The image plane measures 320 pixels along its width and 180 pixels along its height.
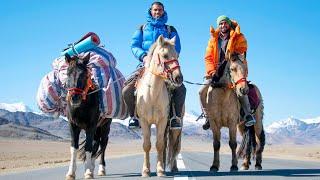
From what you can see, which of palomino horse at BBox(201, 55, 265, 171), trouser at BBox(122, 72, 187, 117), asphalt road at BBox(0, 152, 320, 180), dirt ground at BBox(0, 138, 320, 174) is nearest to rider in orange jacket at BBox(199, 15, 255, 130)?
palomino horse at BBox(201, 55, 265, 171)

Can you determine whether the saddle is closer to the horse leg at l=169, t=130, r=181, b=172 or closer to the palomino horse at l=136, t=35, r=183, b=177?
the horse leg at l=169, t=130, r=181, b=172

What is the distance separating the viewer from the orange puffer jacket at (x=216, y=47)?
12.7 metres

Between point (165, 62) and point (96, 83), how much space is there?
2453 millimetres

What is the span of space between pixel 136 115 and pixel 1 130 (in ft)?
532

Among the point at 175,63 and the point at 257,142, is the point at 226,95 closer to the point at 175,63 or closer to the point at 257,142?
the point at 175,63

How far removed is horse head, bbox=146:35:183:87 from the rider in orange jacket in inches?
81.1

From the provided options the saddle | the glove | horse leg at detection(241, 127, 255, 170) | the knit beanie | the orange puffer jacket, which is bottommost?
horse leg at detection(241, 127, 255, 170)

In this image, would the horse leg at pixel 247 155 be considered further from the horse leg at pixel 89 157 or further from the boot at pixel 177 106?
the horse leg at pixel 89 157

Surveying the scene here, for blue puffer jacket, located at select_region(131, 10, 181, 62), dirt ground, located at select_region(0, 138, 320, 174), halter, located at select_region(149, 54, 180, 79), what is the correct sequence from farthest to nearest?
dirt ground, located at select_region(0, 138, 320, 174), blue puffer jacket, located at select_region(131, 10, 181, 62), halter, located at select_region(149, 54, 180, 79)

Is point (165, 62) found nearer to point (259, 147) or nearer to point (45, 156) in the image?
point (259, 147)

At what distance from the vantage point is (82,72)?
1123cm

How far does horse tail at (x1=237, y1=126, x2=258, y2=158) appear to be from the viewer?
14930mm

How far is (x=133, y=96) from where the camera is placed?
474 inches

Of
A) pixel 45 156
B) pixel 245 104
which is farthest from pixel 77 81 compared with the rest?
pixel 45 156
